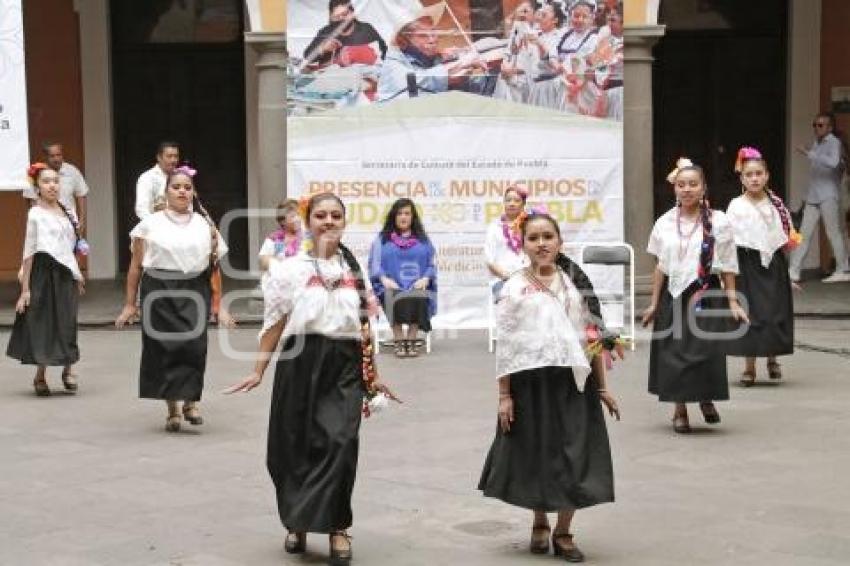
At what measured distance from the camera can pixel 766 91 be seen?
769 inches

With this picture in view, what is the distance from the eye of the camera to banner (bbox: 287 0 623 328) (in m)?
14.5

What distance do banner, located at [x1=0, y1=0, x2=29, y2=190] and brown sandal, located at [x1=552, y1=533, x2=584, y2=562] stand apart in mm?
7055

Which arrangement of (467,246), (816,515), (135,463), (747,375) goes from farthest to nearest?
(467,246)
(747,375)
(135,463)
(816,515)

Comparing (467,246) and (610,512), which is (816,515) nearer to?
(610,512)

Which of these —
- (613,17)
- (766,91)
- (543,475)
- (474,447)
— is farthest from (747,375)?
(766,91)

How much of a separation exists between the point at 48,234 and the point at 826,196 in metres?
9.71

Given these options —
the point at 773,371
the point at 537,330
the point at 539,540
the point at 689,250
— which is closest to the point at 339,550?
the point at 539,540

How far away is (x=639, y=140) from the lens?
15.4 m

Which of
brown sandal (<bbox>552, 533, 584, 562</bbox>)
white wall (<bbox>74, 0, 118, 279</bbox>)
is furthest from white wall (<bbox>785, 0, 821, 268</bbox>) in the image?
brown sandal (<bbox>552, 533, 584, 562</bbox>)

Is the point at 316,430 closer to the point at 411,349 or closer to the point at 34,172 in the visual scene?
the point at 34,172

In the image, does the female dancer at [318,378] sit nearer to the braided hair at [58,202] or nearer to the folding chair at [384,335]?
the braided hair at [58,202]

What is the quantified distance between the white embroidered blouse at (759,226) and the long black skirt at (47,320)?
5.03 metres

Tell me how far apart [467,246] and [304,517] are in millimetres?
8001

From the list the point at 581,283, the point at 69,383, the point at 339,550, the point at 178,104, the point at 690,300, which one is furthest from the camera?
the point at 178,104
